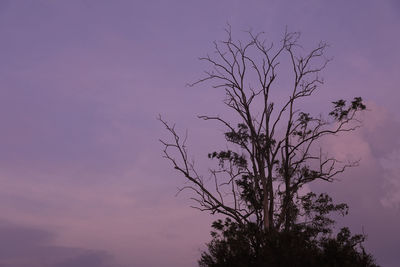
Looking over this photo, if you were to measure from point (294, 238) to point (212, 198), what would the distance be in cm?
892

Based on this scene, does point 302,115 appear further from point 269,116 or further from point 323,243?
point 323,243

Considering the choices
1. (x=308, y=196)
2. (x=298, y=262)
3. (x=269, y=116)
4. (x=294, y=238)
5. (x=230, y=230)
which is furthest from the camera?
(x=308, y=196)

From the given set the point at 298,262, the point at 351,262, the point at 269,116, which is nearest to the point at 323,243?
the point at 351,262

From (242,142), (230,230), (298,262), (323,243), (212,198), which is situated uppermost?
(242,142)

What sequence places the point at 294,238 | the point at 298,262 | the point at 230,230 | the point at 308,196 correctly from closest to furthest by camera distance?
the point at 298,262 < the point at 294,238 < the point at 230,230 < the point at 308,196

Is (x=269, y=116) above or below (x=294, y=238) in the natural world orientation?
above

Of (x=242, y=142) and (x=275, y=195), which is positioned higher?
(x=242, y=142)

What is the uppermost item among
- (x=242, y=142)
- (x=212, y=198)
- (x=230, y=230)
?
(x=242, y=142)

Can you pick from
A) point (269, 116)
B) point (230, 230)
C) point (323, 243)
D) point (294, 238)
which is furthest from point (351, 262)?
point (269, 116)

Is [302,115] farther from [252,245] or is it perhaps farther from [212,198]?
[252,245]

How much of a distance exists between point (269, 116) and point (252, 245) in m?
10.2

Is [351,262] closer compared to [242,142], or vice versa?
[351,262]

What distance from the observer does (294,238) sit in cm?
1717

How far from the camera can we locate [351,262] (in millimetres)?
17578
